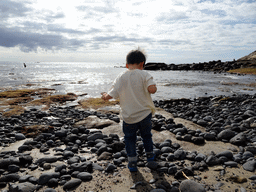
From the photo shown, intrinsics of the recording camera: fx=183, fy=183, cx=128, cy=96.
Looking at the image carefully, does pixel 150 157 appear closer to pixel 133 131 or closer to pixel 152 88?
pixel 133 131

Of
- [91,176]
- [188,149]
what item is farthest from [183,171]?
[91,176]

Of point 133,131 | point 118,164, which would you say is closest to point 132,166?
point 118,164

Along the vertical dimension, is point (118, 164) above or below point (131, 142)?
below

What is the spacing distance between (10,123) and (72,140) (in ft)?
11.2

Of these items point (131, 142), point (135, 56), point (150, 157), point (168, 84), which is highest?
point (135, 56)

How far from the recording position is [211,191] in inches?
107

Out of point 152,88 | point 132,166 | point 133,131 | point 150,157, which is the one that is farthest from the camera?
point 150,157

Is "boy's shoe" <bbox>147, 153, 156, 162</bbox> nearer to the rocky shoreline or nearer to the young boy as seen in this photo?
the rocky shoreline

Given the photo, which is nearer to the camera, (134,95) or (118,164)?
(134,95)

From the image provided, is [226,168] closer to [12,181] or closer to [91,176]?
[91,176]

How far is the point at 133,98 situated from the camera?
11.2 feet

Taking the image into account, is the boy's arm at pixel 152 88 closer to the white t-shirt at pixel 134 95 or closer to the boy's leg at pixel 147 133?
the white t-shirt at pixel 134 95

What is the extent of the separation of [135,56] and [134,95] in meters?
0.74

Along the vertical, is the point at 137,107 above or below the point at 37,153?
above
